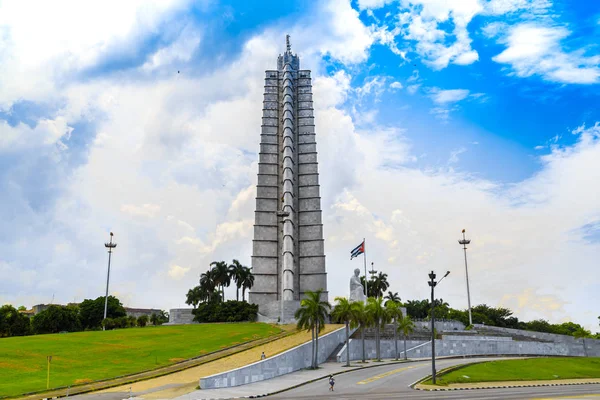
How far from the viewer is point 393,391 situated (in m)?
33.2

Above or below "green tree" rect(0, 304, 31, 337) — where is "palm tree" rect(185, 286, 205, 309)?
above

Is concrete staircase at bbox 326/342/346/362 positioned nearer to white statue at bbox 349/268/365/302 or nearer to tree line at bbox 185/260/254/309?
white statue at bbox 349/268/365/302

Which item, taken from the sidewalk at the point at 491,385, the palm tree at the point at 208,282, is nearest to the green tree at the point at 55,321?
the palm tree at the point at 208,282

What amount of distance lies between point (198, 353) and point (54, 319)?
126ft

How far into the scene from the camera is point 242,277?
87.8 meters

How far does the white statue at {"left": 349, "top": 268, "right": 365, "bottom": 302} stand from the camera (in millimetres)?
70306

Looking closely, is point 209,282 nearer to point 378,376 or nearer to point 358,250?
point 358,250

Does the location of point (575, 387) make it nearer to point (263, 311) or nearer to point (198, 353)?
point (198, 353)

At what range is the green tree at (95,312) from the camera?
84500 millimetres

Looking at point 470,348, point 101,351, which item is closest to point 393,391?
point 101,351

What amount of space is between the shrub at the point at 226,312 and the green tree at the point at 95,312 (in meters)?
15.2

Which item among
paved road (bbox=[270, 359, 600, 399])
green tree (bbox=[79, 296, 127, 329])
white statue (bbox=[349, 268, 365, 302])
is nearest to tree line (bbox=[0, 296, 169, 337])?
green tree (bbox=[79, 296, 127, 329])

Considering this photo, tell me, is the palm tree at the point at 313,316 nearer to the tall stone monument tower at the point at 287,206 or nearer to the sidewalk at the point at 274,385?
the sidewalk at the point at 274,385

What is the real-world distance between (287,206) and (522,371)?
50.5 metres
